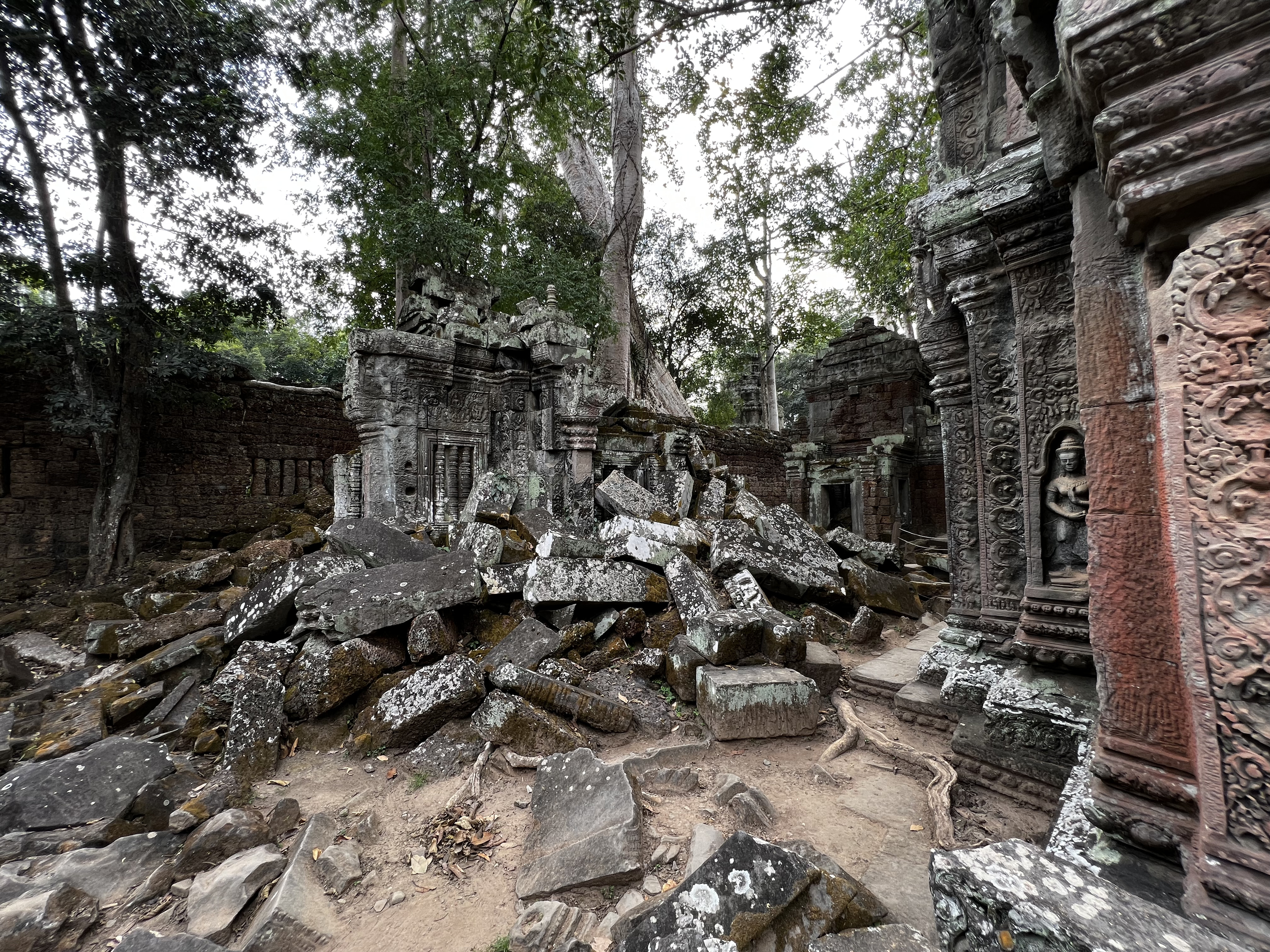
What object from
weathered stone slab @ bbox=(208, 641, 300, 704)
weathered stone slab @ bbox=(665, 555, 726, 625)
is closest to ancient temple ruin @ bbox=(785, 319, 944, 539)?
weathered stone slab @ bbox=(665, 555, 726, 625)

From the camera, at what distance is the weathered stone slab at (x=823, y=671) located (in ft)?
11.6

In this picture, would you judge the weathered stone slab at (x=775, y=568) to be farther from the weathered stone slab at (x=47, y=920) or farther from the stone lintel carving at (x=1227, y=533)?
the weathered stone slab at (x=47, y=920)

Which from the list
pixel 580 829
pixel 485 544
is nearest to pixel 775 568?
pixel 485 544

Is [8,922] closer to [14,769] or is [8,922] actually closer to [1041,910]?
[14,769]

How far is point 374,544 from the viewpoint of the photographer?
171 inches

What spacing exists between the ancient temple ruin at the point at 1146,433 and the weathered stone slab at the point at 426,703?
101 inches

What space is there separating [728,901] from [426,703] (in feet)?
6.67

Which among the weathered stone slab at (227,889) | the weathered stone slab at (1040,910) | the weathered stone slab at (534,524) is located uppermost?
the weathered stone slab at (534,524)

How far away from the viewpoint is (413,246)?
26.9 ft

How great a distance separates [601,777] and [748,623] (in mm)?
1417

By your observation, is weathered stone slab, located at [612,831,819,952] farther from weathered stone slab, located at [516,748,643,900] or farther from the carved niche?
the carved niche

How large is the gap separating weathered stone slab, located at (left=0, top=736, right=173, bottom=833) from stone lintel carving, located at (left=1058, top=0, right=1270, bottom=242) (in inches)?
168

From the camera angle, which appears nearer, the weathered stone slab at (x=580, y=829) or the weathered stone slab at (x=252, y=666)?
the weathered stone slab at (x=580, y=829)

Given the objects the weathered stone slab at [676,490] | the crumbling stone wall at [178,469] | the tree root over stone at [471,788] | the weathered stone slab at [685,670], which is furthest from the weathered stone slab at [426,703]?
the crumbling stone wall at [178,469]
